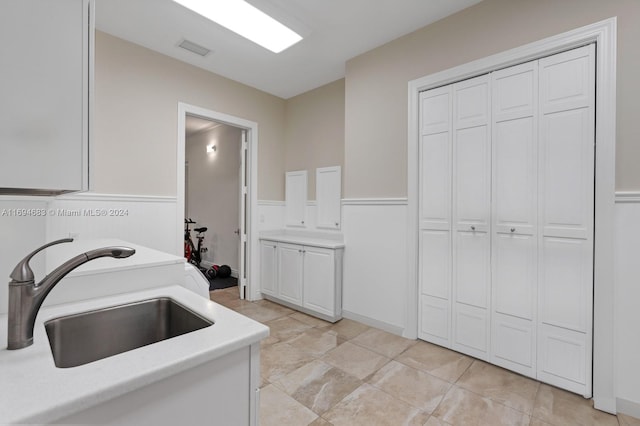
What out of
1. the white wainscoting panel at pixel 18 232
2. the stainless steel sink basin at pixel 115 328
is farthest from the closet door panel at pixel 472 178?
the white wainscoting panel at pixel 18 232

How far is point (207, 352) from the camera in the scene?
2.65ft

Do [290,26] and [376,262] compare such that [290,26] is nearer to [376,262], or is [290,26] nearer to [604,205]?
[376,262]

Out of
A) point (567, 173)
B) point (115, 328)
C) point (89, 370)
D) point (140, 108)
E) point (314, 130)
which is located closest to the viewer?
point (89, 370)

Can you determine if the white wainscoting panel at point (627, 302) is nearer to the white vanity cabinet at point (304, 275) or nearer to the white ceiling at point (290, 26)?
the white ceiling at point (290, 26)

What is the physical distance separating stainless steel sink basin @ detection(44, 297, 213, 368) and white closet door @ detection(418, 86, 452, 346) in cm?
219

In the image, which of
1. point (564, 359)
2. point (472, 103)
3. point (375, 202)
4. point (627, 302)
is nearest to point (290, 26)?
point (472, 103)

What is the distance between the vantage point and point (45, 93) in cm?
79

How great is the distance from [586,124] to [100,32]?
4.12m

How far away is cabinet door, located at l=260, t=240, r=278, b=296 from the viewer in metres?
3.86

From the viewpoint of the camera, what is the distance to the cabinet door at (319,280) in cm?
323

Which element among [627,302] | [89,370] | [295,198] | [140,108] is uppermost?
[140,108]

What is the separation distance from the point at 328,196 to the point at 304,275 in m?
1.08

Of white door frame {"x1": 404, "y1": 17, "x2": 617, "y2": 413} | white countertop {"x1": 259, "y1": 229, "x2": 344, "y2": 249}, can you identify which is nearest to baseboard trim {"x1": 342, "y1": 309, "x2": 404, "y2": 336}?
white countertop {"x1": 259, "y1": 229, "x2": 344, "y2": 249}

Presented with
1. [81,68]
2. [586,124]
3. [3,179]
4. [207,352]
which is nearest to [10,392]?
[207,352]
